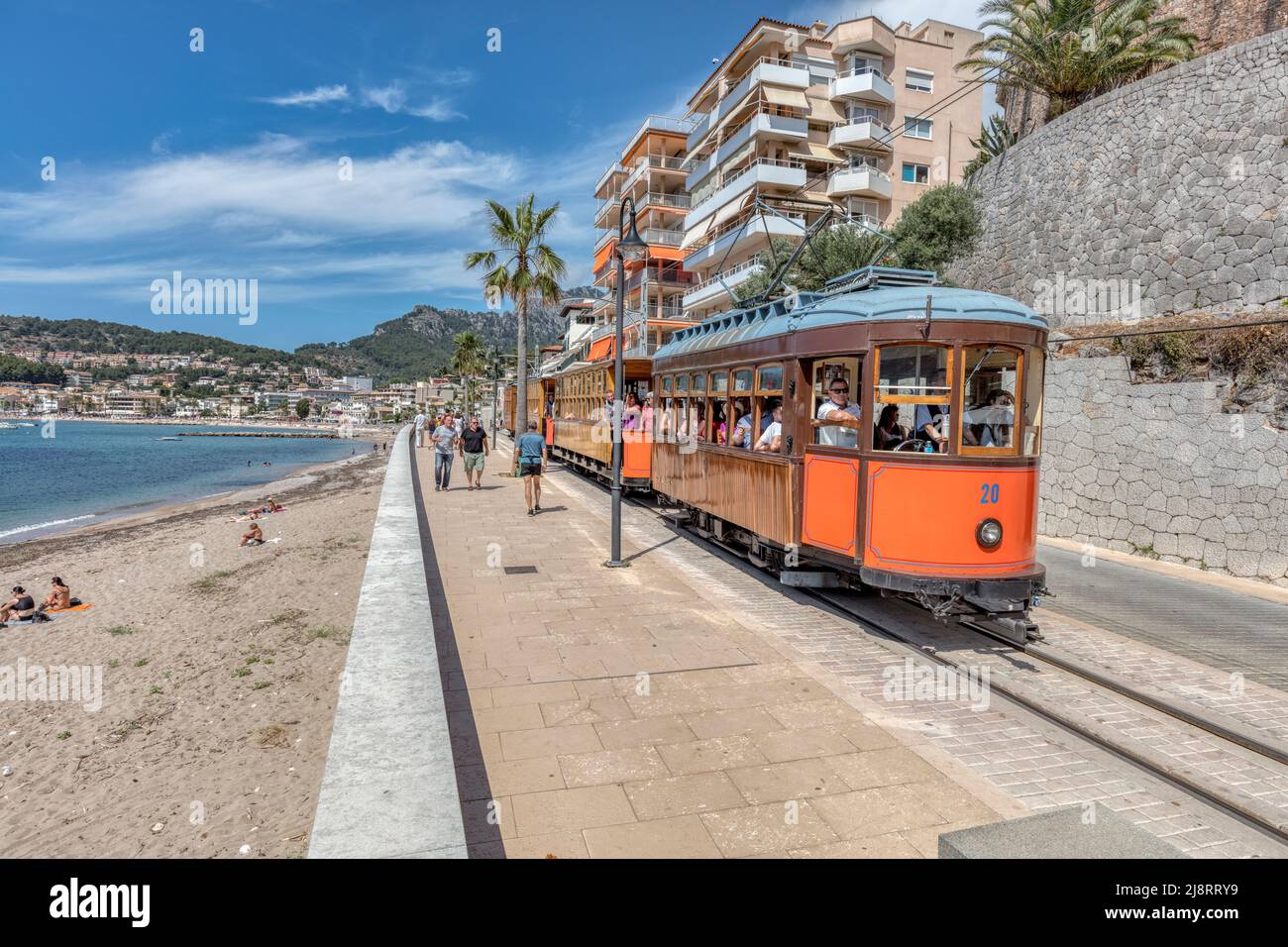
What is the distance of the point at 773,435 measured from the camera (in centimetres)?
897

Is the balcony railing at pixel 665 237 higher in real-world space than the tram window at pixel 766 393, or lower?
higher

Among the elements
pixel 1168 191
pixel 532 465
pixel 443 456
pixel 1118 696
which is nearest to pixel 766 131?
pixel 1168 191

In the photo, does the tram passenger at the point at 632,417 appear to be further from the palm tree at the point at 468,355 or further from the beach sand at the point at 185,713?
the palm tree at the point at 468,355

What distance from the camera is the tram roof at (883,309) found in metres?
7.07

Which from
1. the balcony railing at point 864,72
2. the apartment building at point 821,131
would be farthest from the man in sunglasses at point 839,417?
the balcony railing at point 864,72

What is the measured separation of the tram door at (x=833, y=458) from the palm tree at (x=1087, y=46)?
696 inches

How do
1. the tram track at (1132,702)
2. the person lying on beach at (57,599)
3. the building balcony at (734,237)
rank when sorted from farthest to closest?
the building balcony at (734,237)
the person lying on beach at (57,599)
the tram track at (1132,702)

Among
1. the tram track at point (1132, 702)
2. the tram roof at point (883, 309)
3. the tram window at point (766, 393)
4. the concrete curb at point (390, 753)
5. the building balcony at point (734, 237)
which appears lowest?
the tram track at point (1132, 702)

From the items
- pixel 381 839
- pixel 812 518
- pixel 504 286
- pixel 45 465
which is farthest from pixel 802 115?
pixel 45 465

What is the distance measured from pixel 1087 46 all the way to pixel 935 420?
20523 millimetres

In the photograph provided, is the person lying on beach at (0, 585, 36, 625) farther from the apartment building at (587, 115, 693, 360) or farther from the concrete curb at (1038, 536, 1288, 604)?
the apartment building at (587, 115, 693, 360)

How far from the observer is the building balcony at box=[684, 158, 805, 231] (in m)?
34.3

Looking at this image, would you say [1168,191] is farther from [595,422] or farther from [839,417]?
[839,417]

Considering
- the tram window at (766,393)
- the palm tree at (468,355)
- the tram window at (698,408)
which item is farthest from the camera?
the palm tree at (468,355)
